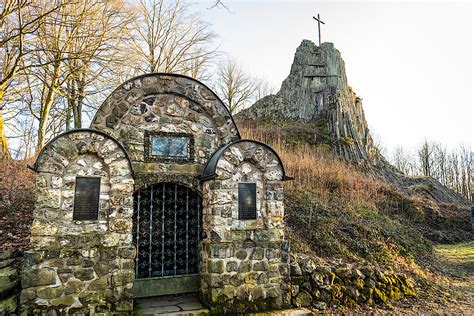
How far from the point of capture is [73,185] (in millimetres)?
4707

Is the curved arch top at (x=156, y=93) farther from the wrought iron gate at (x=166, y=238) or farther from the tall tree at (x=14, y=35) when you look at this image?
the tall tree at (x=14, y=35)

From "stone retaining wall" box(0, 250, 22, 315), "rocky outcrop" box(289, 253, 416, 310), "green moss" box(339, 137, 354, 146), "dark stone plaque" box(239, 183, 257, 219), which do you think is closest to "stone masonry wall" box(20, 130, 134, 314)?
"stone retaining wall" box(0, 250, 22, 315)

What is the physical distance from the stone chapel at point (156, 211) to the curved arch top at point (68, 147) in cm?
1

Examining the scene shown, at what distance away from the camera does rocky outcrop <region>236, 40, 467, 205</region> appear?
2036 cm

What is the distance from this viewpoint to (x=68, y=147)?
469 centimetres

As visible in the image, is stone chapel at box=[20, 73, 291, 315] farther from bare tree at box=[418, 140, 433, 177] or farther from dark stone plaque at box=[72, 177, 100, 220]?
bare tree at box=[418, 140, 433, 177]

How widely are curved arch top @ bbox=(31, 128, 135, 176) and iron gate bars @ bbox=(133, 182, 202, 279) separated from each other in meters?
1.25

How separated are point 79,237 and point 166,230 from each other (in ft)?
5.60

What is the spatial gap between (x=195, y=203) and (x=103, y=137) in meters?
2.18

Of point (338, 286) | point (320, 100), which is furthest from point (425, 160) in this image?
point (338, 286)

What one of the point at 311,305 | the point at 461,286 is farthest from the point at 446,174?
the point at 311,305

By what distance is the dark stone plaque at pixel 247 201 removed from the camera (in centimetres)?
561

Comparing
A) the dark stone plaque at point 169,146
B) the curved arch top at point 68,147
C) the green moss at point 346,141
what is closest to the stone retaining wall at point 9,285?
the curved arch top at point 68,147

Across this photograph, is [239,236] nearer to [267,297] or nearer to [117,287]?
[267,297]
